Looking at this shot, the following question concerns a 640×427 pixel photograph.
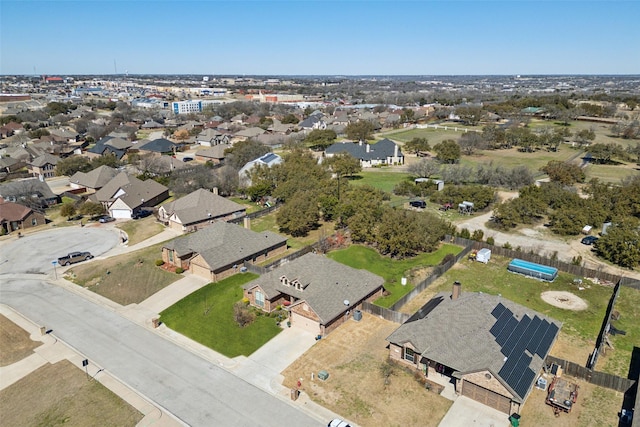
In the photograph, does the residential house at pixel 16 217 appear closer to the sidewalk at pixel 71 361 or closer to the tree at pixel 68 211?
the tree at pixel 68 211

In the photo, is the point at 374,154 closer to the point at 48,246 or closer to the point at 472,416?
the point at 48,246

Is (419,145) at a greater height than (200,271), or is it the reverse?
(419,145)

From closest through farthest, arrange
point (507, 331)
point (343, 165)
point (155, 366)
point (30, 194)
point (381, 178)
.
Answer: point (507, 331) < point (155, 366) < point (30, 194) < point (343, 165) < point (381, 178)

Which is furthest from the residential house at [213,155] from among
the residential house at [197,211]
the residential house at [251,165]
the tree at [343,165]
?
the residential house at [197,211]

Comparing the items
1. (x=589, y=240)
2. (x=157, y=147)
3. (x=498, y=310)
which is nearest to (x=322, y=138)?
(x=157, y=147)

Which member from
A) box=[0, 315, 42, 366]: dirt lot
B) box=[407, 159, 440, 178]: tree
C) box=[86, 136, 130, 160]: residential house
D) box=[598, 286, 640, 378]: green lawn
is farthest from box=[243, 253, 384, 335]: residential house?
box=[86, 136, 130, 160]: residential house
